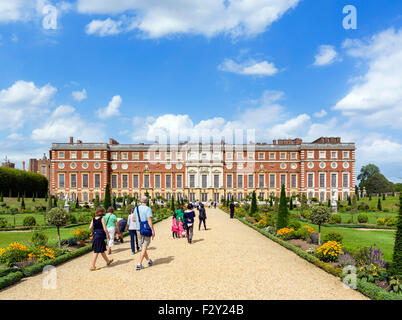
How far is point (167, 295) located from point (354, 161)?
45.7 meters

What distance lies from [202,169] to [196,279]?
1587 inches

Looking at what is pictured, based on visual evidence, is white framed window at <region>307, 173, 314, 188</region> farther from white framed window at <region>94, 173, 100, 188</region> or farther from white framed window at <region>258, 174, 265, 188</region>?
white framed window at <region>94, 173, 100, 188</region>

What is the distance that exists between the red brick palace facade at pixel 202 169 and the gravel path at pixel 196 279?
36.9 meters

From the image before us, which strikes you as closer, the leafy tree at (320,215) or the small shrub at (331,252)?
the small shrub at (331,252)

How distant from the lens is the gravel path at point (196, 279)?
5309 millimetres

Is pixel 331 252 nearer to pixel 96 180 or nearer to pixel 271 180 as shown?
pixel 271 180

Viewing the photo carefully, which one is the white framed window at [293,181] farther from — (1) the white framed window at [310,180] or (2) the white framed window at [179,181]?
(2) the white framed window at [179,181]

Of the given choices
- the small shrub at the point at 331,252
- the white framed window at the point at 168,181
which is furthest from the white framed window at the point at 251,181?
the small shrub at the point at 331,252

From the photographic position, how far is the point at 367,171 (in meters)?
72.1

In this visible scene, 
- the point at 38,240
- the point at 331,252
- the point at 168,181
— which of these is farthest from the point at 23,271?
the point at 168,181

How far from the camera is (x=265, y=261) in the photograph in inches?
314

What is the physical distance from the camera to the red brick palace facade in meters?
44.8
